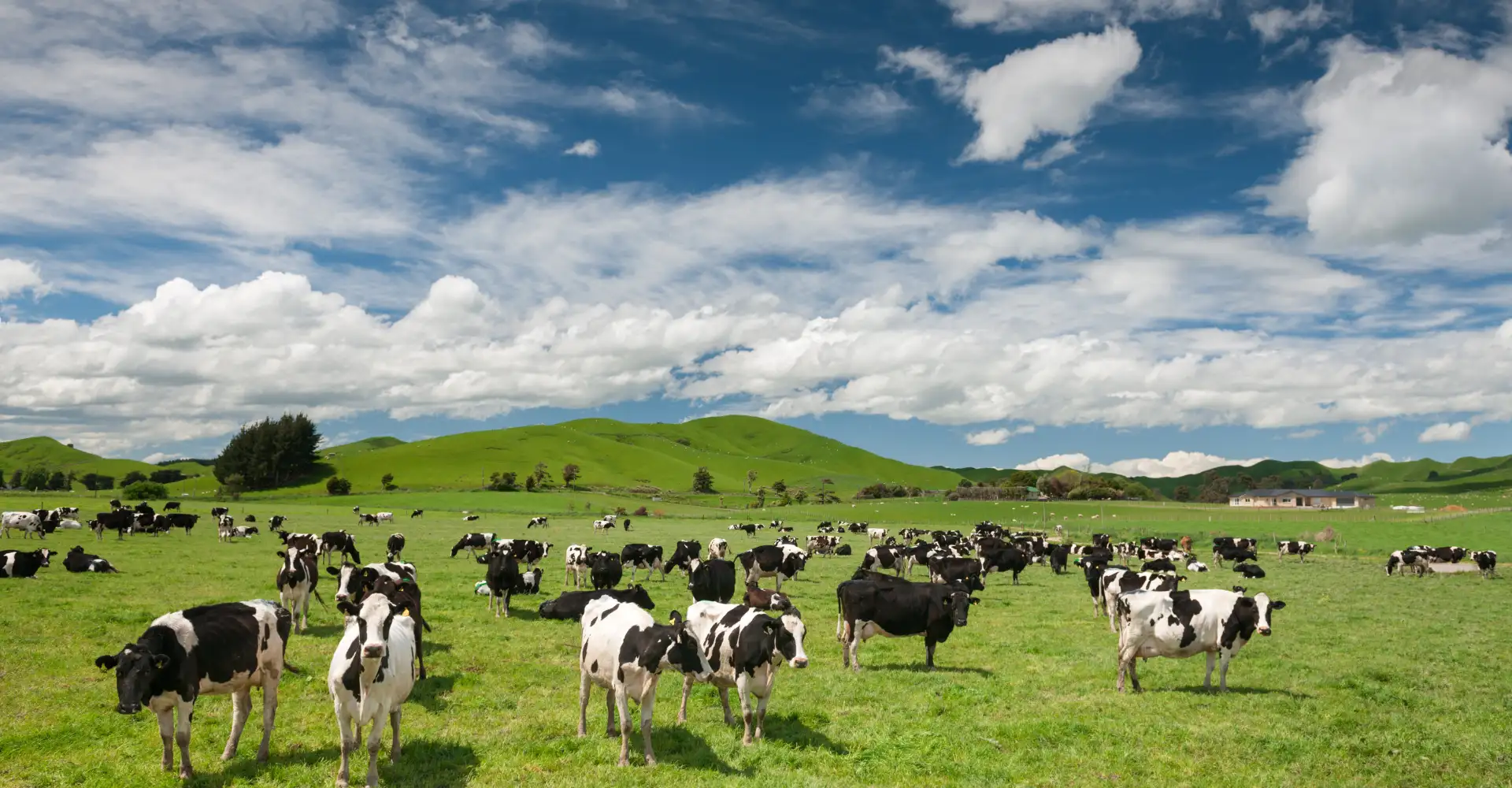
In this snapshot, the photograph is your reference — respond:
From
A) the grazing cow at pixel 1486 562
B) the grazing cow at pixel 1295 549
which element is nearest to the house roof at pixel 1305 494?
the grazing cow at pixel 1295 549

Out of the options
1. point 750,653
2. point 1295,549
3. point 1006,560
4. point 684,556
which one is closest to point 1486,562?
point 1295,549

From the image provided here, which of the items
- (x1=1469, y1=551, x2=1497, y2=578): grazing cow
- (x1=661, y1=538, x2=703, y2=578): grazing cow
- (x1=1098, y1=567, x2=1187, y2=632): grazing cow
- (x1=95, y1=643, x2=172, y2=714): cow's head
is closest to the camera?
(x1=95, y1=643, x2=172, y2=714): cow's head

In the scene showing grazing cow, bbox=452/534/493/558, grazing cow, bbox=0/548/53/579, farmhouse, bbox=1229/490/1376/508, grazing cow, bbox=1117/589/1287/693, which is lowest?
farmhouse, bbox=1229/490/1376/508

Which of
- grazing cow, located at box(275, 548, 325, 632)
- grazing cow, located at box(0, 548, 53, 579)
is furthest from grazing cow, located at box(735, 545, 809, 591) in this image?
grazing cow, located at box(0, 548, 53, 579)

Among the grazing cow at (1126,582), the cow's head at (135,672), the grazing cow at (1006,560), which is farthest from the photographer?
the grazing cow at (1006,560)

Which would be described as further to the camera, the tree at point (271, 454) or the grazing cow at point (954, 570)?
the tree at point (271, 454)

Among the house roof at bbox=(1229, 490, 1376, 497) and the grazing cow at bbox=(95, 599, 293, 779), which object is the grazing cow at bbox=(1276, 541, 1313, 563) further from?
the house roof at bbox=(1229, 490, 1376, 497)

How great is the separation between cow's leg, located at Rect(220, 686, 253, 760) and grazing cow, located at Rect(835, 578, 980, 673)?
37.4 feet

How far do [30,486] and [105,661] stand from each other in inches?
9332

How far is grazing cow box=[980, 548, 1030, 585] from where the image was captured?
4066 cm

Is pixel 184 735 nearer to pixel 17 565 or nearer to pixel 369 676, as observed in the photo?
pixel 369 676

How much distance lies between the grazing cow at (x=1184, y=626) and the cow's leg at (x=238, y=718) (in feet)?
51.0

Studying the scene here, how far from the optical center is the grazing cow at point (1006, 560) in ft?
133

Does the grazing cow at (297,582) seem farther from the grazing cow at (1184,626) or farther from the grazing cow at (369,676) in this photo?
the grazing cow at (1184,626)
